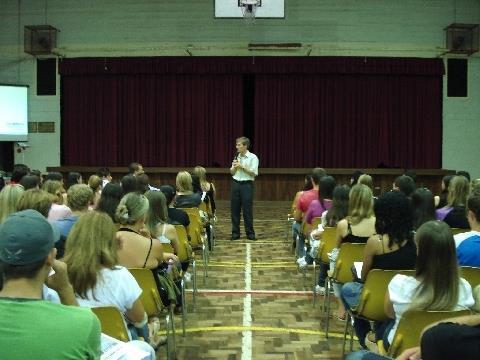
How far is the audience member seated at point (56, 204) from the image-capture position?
575cm

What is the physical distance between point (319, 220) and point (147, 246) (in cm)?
305

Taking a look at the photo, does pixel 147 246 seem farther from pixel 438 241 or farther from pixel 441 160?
pixel 441 160

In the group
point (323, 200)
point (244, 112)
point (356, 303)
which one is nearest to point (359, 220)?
point (356, 303)

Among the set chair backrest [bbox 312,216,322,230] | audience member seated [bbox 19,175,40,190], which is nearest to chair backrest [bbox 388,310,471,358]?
chair backrest [bbox 312,216,322,230]

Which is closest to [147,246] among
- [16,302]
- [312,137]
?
[16,302]

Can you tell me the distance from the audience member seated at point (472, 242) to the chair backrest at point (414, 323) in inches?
51.2

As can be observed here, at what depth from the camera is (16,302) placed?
1.96 metres

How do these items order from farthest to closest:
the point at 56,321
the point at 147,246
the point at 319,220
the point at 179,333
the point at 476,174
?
the point at 476,174 < the point at 319,220 < the point at 179,333 < the point at 147,246 < the point at 56,321

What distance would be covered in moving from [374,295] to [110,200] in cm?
263

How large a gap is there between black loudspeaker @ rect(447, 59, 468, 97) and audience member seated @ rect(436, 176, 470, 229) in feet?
39.0

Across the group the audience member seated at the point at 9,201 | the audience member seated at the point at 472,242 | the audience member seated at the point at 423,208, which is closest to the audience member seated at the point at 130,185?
the audience member seated at the point at 9,201

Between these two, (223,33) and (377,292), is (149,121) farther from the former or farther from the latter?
(377,292)

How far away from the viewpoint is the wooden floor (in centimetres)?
505

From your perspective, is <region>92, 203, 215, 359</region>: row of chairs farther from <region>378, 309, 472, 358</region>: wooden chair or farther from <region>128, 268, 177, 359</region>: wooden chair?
<region>378, 309, 472, 358</region>: wooden chair
